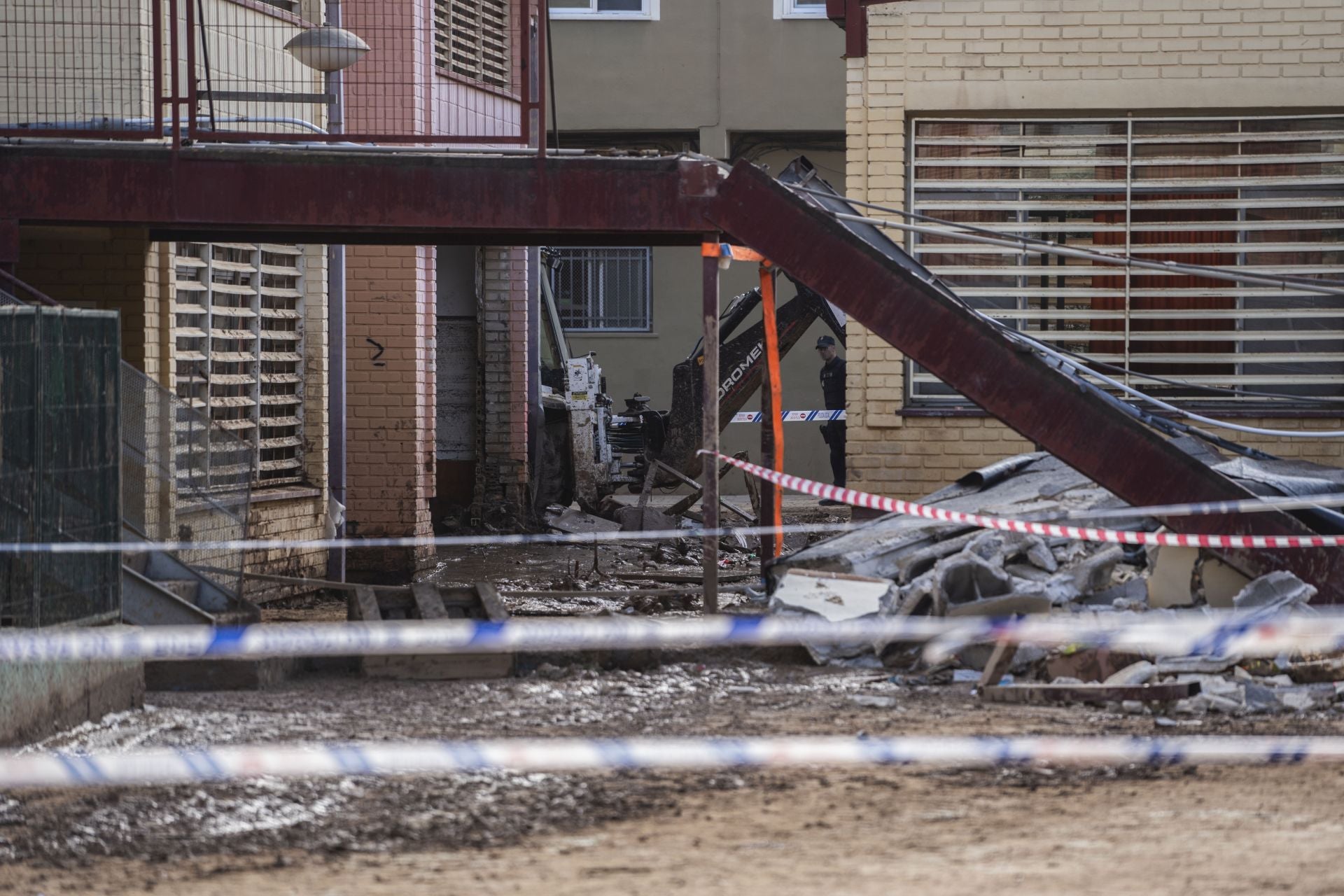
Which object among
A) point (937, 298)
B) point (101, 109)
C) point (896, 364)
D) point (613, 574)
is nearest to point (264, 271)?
point (101, 109)

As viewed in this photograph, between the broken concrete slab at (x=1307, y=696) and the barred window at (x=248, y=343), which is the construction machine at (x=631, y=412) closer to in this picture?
the barred window at (x=248, y=343)

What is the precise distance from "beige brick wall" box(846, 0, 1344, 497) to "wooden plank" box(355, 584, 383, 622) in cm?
442

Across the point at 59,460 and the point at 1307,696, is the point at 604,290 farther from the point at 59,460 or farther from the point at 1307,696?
the point at 1307,696

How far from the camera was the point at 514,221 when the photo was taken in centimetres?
1003

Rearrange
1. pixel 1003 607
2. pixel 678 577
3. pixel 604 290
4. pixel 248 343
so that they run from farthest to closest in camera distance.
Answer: pixel 604 290, pixel 248 343, pixel 678 577, pixel 1003 607

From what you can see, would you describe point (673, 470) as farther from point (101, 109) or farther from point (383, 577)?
point (101, 109)

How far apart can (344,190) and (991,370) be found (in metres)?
3.74

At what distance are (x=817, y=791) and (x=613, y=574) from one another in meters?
7.26

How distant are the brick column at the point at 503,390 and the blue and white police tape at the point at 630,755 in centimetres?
1075

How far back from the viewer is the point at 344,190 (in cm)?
995

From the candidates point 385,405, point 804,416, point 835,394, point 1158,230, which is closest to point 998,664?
point 1158,230

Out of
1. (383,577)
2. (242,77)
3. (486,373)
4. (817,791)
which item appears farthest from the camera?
(486,373)

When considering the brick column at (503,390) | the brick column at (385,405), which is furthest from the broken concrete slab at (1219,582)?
the brick column at (503,390)

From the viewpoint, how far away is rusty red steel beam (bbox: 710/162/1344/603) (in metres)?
9.31
